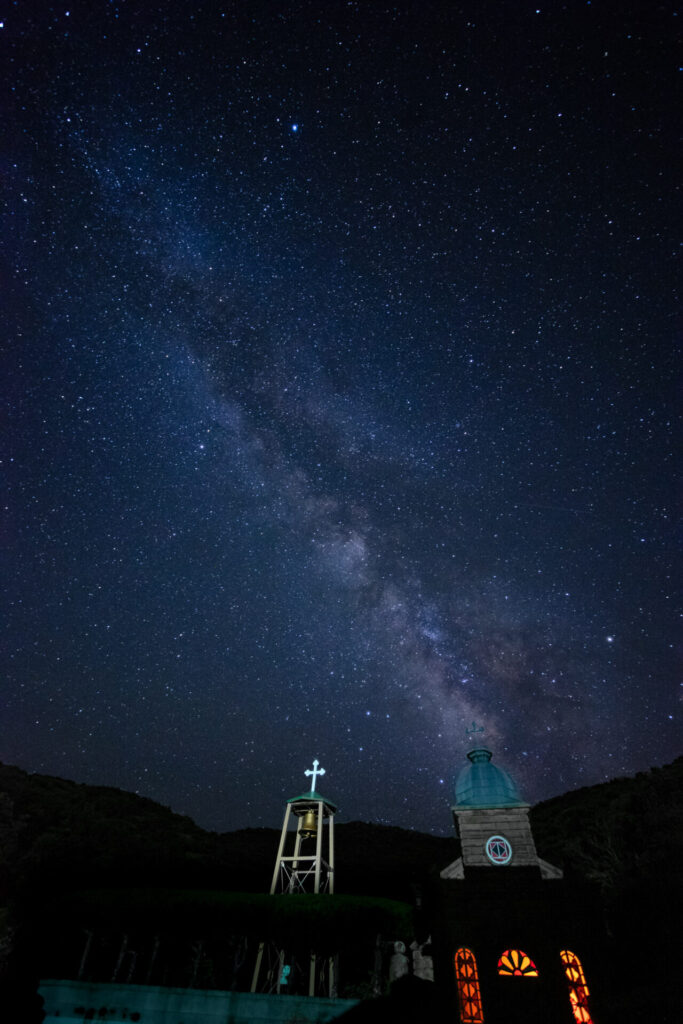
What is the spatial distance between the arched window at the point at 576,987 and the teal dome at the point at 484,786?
223 inches

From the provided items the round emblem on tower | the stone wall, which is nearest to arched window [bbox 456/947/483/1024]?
the stone wall

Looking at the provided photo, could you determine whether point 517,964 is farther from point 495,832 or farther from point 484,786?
point 484,786

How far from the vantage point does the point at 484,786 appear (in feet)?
81.6

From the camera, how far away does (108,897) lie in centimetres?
2027

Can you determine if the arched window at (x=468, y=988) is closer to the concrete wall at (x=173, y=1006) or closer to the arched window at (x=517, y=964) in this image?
the arched window at (x=517, y=964)

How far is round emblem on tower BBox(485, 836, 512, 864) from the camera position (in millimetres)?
22484

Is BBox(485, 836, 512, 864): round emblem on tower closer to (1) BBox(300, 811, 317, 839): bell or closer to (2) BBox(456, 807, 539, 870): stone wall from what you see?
(2) BBox(456, 807, 539, 870): stone wall

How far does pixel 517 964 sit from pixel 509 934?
888 mm

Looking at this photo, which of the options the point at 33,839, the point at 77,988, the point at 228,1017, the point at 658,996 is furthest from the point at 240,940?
the point at 33,839

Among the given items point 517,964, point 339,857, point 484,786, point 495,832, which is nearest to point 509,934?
point 517,964

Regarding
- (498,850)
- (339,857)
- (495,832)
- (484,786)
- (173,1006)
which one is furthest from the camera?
(339,857)

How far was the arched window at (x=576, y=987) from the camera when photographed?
17781 millimetres

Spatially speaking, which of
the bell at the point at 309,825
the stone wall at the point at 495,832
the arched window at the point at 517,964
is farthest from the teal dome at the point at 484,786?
the bell at the point at 309,825

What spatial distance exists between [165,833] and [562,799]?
39596 mm
